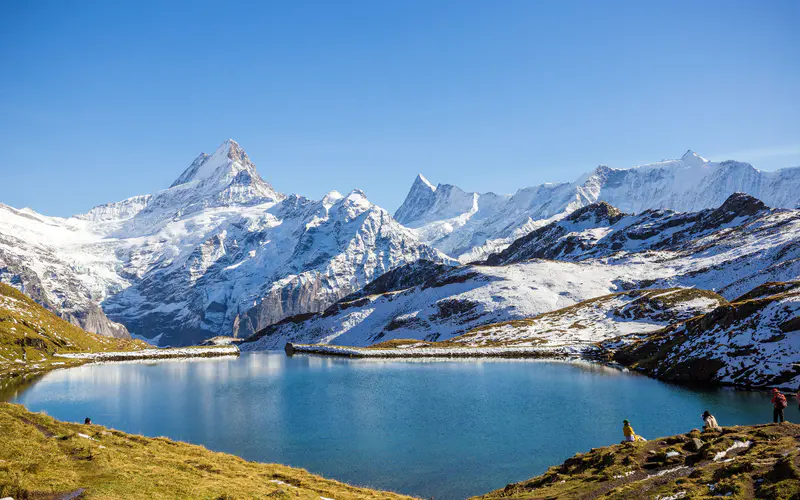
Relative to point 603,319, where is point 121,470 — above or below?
below

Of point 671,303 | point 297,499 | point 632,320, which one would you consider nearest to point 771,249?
point 671,303

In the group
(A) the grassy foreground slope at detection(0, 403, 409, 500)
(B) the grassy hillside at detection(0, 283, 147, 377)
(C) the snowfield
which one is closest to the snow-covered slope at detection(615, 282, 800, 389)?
(A) the grassy foreground slope at detection(0, 403, 409, 500)

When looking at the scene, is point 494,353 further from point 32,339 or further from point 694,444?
point 32,339

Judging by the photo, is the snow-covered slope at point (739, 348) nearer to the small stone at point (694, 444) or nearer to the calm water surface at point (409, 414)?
the calm water surface at point (409, 414)

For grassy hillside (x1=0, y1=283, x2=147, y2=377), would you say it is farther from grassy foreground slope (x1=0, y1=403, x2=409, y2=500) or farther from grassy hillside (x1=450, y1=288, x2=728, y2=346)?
grassy hillside (x1=450, y1=288, x2=728, y2=346)

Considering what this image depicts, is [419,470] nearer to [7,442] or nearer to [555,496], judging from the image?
[555,496]

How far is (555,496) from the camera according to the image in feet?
97.7

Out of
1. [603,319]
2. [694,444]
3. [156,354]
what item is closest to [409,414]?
[694,444]

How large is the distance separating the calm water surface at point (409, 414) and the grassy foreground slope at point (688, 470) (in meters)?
7.75

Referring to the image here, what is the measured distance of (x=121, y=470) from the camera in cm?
2795

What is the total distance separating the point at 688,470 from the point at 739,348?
213 feet

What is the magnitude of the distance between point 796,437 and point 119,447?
132 ft

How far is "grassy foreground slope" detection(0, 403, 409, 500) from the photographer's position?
24.5m

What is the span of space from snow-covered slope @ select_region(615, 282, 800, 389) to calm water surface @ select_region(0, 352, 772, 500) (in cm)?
570
